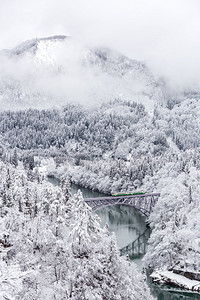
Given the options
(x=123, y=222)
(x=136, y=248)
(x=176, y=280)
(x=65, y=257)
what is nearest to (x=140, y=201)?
(x=123, y=222)

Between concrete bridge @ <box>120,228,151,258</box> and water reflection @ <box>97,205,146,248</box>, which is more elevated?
water reflection @ <box>97,205,146,248</box>

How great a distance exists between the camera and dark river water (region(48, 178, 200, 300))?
53688mm

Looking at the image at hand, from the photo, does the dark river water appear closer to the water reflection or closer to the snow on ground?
the water reflection

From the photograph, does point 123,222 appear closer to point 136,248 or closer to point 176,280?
point 136,248

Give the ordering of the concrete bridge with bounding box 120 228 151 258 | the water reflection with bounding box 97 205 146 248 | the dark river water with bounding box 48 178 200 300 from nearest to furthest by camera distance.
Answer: the dark river water with bounding box 48 178 200 300 < the concrete bridge with bounding box 120 228 151 258 < the water reflection with bounding box 97 205 146 248

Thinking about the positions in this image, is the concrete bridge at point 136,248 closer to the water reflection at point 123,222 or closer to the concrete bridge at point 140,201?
the water reflection at point 123,222

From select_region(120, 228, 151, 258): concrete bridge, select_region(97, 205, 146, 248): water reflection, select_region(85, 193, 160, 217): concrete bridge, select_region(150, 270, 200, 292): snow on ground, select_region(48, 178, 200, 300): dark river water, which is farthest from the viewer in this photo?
select_region(85, 193, 160, 217): concrete bridge

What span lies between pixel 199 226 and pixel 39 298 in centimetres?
4304

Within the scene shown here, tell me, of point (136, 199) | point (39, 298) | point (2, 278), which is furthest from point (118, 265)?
point (136, 199)

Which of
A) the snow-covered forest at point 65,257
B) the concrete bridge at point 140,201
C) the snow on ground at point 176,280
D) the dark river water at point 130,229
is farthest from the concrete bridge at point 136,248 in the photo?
the snow-covered forest at point 65,257

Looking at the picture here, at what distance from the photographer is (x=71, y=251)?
3500cm

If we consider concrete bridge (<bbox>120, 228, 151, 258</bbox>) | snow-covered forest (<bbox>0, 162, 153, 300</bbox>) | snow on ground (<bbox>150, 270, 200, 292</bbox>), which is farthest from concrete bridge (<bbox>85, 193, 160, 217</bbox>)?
snow-covered forest (<bbox>0, 162, 153, 300</bbox>)

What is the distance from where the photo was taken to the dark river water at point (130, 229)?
53688 millimetres

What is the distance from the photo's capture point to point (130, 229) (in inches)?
3391
